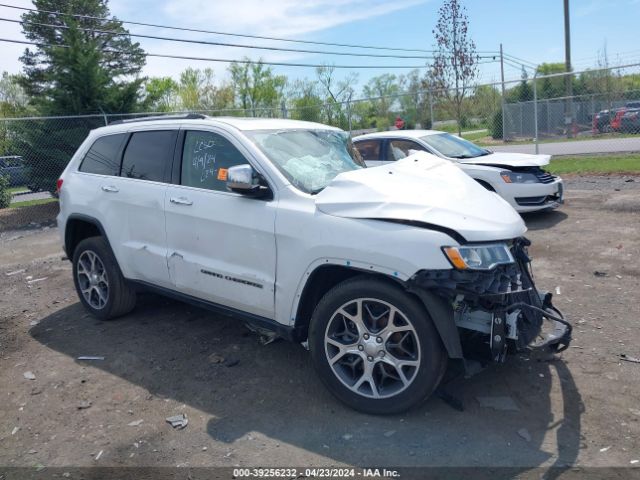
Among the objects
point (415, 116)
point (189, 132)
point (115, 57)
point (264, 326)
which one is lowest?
point (264, 326)

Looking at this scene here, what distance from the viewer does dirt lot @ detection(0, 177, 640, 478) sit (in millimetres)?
3283

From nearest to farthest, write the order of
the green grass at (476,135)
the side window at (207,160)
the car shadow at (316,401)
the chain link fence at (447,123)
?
1. the car shadow at (316,401)
2. the side window at (207,160)
3. the chain link fence at (447,123)
4. the green grass at (476,135)

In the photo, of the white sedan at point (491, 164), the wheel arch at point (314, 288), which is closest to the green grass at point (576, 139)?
the white sedan at point (491, 164)

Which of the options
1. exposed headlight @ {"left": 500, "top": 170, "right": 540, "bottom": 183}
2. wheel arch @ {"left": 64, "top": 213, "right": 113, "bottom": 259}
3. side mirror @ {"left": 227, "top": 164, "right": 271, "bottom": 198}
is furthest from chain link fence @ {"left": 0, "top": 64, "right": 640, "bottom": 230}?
side mirror @ {"left": 227, "top": 164, "right": 271, "bottom": 198}

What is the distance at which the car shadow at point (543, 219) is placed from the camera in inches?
341

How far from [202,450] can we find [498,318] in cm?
197

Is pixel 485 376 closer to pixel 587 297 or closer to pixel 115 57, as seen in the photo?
pixel 587 297

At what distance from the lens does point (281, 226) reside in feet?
12.7

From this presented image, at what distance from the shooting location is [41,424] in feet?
12.4

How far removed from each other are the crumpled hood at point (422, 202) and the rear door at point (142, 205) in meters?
1.68

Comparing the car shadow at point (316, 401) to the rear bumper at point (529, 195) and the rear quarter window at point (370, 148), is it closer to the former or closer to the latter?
the rear bumper at point (529, 195)

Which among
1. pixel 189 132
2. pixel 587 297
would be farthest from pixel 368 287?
pixel 587 297

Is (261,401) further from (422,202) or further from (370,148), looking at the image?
(370,148)

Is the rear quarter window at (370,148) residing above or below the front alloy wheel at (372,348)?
above
